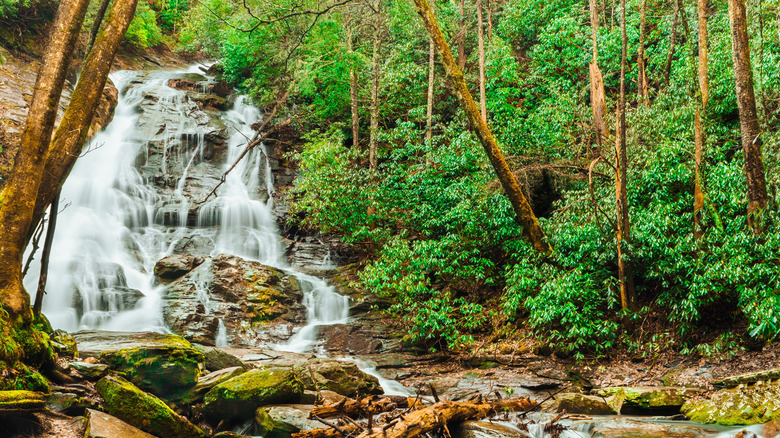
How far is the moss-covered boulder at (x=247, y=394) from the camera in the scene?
246 inches

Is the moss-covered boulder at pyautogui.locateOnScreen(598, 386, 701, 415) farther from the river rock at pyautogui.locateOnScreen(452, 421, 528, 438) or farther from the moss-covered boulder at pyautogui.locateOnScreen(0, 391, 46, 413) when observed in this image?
the moss-covered boulder at pyautogui.locateOnScreen(0, 391, 46, 413)

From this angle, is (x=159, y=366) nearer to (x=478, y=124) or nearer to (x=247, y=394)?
(x=247, y=394)

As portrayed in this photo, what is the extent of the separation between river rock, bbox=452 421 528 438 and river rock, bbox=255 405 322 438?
1.73 m

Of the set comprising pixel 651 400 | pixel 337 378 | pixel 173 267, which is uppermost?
pixel 173 267

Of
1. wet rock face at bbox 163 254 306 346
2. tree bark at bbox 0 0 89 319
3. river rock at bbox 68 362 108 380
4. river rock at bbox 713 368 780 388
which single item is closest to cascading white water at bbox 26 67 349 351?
wet rock face at bbox 163 254 306 346

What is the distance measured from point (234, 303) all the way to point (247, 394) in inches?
284

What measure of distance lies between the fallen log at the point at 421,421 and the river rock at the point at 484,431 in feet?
0.46

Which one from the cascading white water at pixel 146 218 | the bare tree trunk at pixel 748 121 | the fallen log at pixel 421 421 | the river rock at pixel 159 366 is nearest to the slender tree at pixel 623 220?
the bare tree trunk at pixel 748 121

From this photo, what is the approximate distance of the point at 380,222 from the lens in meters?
15.3

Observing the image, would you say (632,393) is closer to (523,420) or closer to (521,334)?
(523,420)

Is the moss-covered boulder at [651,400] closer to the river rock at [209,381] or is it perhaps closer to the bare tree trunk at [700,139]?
the bare tree trunk at [700,139]

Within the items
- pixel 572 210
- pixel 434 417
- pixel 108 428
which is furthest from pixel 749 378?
pixel 108 428

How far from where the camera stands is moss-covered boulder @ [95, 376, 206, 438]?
516 cm

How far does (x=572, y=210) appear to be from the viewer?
11023 millimetres
